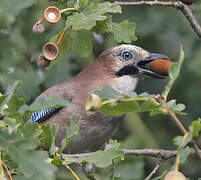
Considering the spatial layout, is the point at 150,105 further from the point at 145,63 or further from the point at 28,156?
the point at 145,63

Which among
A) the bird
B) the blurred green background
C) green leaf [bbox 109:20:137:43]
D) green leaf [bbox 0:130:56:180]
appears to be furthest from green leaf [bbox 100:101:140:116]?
the blurred green background

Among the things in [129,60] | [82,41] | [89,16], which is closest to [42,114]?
[129,60]

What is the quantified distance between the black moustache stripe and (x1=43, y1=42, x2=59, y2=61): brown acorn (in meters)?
1.31

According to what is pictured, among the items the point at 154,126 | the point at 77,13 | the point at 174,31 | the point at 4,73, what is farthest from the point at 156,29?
the point at 77,13

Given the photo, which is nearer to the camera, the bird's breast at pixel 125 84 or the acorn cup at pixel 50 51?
the acorn cup at pixel 50 51

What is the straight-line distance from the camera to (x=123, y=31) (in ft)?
13.9

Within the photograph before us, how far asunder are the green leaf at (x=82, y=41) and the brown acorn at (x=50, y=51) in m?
0.27

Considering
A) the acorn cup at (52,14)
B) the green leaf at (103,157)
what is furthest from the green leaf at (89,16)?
the green leaf at (103,157)

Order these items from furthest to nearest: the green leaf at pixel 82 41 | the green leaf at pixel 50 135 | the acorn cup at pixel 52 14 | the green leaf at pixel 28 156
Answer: the green leaf at pixel 82 41
the acorn cup at pixel 52 14
the green leaf at pixel 50 135
the green leaf at pixel 28 156

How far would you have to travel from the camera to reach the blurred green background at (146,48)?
6013 millimetres

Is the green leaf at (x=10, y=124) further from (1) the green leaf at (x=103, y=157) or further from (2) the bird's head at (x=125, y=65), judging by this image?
(2) the bird's head at (x=125, y=65)

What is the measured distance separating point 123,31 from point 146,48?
109 inches

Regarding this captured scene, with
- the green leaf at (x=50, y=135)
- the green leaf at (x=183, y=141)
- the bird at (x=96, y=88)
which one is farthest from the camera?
the bird at (x=96, y=88)

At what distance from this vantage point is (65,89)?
17.0 feet
